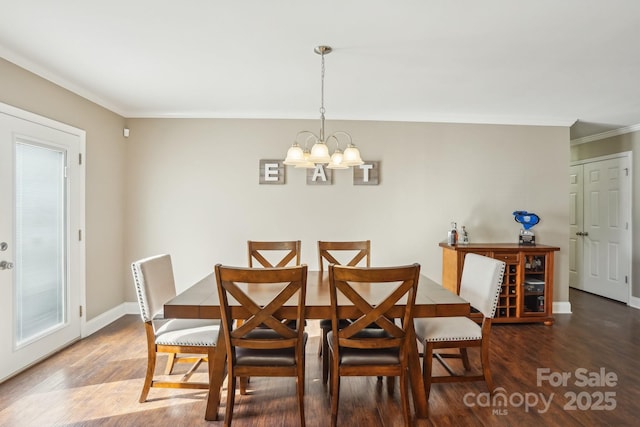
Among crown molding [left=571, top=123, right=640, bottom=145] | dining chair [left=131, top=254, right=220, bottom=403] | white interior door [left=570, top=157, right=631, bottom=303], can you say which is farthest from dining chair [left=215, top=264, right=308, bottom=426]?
crown molding [left=571, top=123, right=640, bottom=145]

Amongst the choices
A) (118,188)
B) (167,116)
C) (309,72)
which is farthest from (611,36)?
(118,188)

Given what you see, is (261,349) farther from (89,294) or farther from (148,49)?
(89,294)

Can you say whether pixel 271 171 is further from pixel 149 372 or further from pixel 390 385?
pixel 390 385

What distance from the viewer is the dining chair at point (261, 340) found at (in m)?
1.94

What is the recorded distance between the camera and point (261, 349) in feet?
7.02

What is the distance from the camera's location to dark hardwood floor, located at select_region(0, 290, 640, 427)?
88.6 inches

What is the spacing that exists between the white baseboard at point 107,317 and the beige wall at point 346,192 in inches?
6.9

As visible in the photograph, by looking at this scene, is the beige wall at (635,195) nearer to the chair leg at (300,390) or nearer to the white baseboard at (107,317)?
the chair leg at (300,390)

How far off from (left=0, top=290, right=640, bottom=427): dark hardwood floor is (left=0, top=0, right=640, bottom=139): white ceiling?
236 centimetres

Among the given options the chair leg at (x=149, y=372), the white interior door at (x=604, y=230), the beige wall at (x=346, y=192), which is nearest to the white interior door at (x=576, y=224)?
the white interior door at (x=604, y=230)

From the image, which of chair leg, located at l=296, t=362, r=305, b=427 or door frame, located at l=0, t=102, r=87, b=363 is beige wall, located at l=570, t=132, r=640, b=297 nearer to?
chair leg, located at l=296, t=362, r=305, b=427

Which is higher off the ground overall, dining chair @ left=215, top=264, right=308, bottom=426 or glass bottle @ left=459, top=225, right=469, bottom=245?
glass bottle @ left=459, top=225, right=469, bottom=245

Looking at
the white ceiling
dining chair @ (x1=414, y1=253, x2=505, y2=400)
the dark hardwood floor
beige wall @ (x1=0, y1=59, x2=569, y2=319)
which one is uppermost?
the white ceiling

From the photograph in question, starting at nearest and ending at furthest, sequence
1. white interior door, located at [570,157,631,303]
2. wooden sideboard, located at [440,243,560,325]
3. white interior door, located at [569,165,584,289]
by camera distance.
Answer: wooden sideboard, located at [440,243,560,325] → white interior door, located at [570,157,631,303] → white interior door, located at [569,165,584,289]
